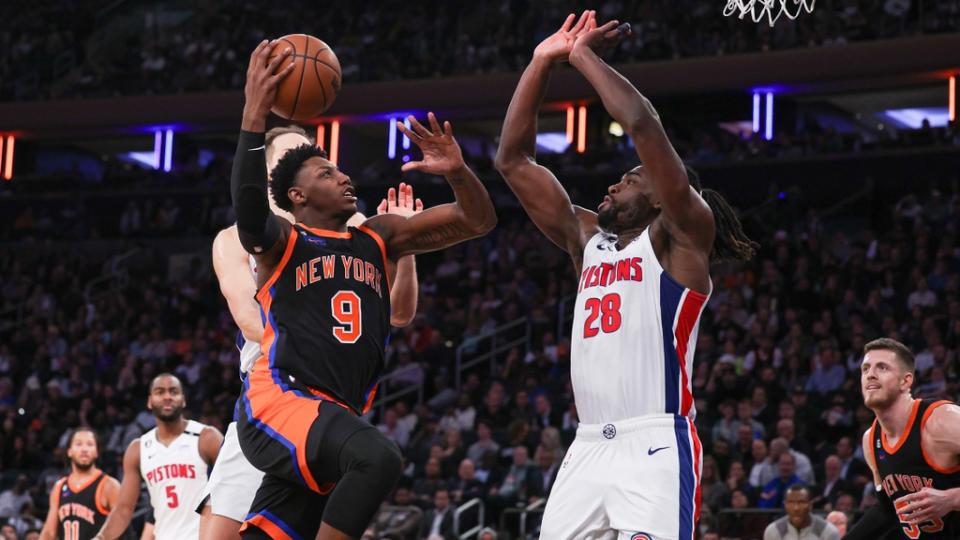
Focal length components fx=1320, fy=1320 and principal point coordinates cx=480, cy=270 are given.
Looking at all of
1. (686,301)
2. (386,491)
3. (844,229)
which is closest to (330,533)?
(386,491)

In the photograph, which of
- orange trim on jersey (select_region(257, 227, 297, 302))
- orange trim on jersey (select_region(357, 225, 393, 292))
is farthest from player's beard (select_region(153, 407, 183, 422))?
orange trim on jersey (select_region(257, 227, 297, 302))

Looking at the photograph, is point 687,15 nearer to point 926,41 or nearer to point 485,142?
point 926,41

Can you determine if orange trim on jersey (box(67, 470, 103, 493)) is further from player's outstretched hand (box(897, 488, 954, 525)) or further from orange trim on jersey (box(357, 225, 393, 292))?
player's outstretched hand (box(897, 488, 954, 525))

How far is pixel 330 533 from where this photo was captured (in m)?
4.40

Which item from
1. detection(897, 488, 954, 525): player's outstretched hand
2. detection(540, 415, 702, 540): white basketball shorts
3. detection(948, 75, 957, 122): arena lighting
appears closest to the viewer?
detection(540, 415, 702, 540): white basketball shorts

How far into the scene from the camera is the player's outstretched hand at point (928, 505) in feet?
20.2

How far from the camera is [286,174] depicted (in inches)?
203

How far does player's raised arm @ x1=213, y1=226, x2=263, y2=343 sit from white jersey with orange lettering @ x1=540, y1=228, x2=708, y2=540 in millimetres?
1393

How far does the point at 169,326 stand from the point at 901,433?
57.3ft

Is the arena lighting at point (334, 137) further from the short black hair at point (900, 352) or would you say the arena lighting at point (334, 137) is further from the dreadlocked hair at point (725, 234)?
the dreadlocked hair at point (725, 234)

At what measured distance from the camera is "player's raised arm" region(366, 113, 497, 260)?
518 centimetres

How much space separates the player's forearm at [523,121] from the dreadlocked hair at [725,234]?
681 mm

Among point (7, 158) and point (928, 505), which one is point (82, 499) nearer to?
point (928, 505)

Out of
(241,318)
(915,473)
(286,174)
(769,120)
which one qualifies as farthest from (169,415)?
(769,120)
